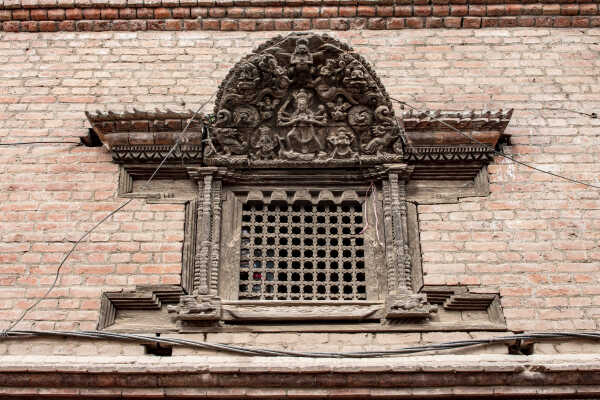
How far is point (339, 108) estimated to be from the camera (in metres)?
6.77

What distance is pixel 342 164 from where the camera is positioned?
6707 mm

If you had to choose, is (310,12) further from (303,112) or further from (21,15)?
(21,15)

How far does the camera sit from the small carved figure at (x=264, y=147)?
673cm

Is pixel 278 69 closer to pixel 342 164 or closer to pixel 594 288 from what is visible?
pixel 342 164

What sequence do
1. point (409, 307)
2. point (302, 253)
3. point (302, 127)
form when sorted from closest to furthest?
point (409, 307), point (302, 253), point (302, 127)

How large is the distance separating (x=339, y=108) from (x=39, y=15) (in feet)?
10.5

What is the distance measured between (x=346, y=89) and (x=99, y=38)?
2.56 meters

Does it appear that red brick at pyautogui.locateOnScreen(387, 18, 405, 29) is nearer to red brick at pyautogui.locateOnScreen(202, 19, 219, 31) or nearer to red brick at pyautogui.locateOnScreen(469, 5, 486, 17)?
red brick at pyautogui.locateOnScreen(469, 5, 486, 17)

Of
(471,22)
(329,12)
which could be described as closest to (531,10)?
(471,22)

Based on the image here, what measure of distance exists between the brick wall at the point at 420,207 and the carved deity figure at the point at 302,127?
34.2 inches

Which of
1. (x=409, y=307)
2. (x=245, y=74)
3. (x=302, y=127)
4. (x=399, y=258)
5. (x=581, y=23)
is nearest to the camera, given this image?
(x=409, y=307)

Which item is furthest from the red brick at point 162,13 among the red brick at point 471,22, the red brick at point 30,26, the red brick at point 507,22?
the red brick at point 507,22

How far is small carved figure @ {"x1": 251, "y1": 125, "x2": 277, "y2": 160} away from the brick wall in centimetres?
80

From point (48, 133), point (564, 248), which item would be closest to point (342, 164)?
point (564, 248)
